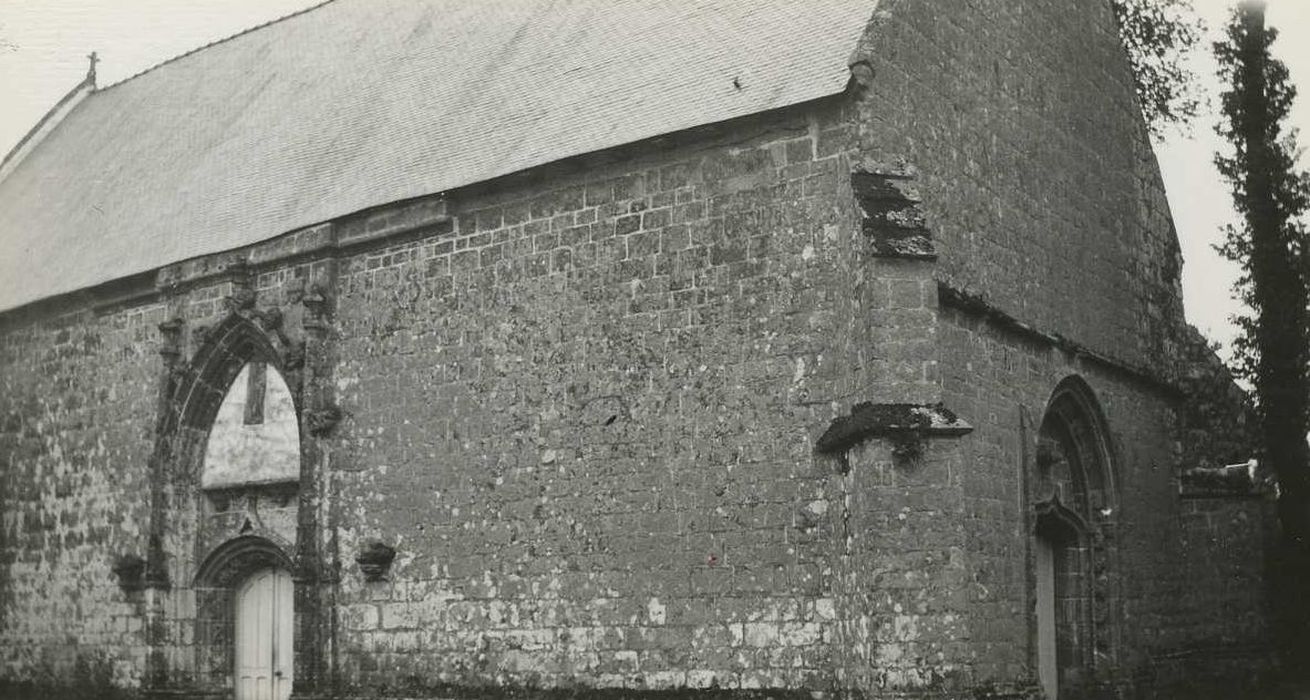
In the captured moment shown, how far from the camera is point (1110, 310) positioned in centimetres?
1694

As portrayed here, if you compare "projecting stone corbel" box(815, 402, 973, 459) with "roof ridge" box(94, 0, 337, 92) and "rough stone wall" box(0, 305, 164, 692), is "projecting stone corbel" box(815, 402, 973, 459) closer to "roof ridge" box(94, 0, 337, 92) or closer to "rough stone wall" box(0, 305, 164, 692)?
"rough stone wall" box(0, 305, 164, 692)

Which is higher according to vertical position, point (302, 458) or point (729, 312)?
point (729, 312)

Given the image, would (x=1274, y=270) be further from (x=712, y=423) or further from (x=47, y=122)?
(x=47, y=122)

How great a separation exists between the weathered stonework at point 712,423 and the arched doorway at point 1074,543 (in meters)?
0.05

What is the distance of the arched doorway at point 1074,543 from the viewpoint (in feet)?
50.8

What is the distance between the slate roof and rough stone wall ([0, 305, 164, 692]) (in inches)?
30.9

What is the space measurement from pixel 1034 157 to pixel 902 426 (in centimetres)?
503

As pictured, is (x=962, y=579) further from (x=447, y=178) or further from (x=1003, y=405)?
(x=447, y=178)

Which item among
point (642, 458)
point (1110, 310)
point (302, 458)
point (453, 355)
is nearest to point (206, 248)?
point (302, 458)

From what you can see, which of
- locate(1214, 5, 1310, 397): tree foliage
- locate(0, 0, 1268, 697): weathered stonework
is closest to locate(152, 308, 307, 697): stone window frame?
locate(0, 0, 1268, 697): weathered stonework

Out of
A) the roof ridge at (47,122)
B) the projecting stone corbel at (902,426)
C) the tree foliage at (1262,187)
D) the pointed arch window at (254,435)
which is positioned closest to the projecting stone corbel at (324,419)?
the pointed arch window at (254,435)

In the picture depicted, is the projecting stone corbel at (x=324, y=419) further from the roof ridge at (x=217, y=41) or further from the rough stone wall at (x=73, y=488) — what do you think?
the roof ridge at (x=217, y=41)

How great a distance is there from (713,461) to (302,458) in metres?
5.60

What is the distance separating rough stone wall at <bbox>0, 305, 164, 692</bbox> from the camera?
61.2 feet
